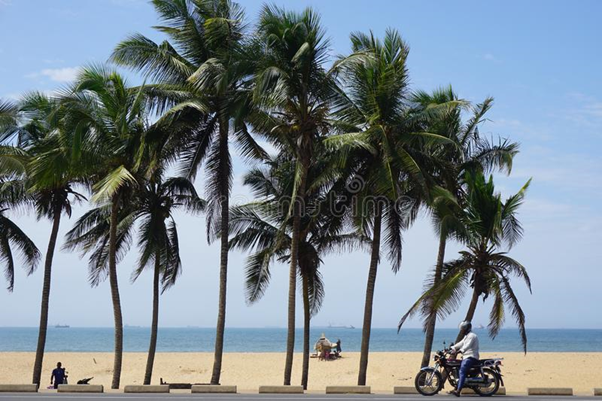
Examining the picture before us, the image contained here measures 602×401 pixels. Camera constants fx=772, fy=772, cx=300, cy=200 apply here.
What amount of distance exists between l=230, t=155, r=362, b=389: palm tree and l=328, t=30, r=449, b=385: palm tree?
2.20 metres

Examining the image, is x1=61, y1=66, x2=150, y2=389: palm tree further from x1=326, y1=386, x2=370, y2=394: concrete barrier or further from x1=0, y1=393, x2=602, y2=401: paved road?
x1=326, y1=386, x2=370, y2=394: concrete barrier

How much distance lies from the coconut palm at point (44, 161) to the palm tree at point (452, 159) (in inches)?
428

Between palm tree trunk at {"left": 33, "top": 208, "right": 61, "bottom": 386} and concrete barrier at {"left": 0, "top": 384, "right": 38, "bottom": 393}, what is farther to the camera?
palm tree trunk at {"left": 33, "top": 208, "right": 61, "bottom": 386}

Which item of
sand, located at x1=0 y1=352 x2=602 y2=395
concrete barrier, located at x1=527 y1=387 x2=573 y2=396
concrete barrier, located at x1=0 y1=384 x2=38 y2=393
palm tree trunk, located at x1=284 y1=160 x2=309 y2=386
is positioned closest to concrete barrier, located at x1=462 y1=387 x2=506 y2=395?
concrete barrier, located at x1=527 y1=387 x2=573 y2=396

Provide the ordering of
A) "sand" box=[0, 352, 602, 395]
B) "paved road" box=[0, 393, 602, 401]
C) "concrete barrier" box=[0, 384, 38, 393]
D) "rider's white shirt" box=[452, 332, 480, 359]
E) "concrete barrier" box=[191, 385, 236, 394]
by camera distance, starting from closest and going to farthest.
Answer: "paved road" box=[0, 393, 602, 401] < "rider's white shirt" box=[452, 332, 480, 359] < "concrete barrier" box=[0, 384, 38, 393] < "concrete barrier" box=[191, 385, 236, 394] < "sand" box=[0, 352, 602, 395]

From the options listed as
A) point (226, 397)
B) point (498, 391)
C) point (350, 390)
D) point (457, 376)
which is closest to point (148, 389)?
point (226, 397)

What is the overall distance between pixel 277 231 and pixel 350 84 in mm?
5724

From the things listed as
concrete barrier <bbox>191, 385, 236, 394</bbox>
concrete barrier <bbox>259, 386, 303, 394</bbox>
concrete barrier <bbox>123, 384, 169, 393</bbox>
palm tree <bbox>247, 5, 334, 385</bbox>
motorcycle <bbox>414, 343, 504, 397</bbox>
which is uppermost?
palm tree <bbox>247, 5, 334, 385</bbox>

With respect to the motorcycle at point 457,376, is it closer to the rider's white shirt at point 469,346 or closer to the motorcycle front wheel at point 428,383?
the motorcycle front wheel at point 428,383

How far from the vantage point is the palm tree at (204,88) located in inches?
912

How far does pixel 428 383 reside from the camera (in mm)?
17609

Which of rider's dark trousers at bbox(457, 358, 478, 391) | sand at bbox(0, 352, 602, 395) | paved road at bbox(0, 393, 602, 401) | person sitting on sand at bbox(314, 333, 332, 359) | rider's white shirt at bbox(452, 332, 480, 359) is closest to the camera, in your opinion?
paved road at bbox(0, 393, 602, 401)

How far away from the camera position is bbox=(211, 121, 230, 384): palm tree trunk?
22.8 meters

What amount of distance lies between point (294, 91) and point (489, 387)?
1015 centimetres
